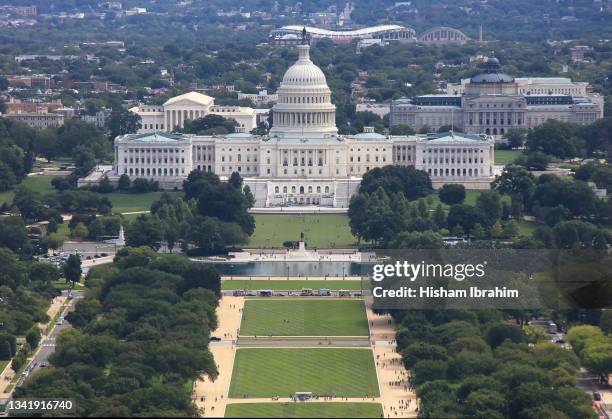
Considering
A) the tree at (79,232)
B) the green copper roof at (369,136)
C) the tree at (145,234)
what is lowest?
the green copper roof at (369,136)

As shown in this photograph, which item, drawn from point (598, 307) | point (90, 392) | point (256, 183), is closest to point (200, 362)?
point (90, 392)

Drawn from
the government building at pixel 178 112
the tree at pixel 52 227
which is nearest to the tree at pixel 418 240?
the tree at pixel 52 227

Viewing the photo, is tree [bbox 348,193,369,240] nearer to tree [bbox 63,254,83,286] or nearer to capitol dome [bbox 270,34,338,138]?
tree [bbox 63,254,83,286]

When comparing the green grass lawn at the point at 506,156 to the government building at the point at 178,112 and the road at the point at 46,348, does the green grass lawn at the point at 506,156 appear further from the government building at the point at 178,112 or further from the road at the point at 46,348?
the road at the point at 46,348

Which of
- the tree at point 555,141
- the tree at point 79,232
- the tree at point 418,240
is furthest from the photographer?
the tree at point 555,141

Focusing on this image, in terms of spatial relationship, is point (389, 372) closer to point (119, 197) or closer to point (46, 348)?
point (46, 348)

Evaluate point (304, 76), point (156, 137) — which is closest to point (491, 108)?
point (304, 76)

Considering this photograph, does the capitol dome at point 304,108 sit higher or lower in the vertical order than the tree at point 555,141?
higher
